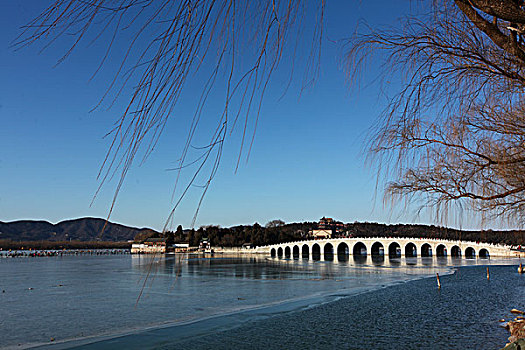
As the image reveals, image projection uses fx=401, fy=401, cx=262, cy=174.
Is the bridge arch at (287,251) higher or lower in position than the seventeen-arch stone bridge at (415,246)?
lower

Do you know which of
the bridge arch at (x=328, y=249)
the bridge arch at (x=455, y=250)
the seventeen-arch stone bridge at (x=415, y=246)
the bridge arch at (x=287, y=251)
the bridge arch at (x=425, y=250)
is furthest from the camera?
the bridge arch at (x=328, y=249)

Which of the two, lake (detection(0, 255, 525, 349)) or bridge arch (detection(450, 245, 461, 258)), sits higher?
lake (detection(0, 255, 525, 349))

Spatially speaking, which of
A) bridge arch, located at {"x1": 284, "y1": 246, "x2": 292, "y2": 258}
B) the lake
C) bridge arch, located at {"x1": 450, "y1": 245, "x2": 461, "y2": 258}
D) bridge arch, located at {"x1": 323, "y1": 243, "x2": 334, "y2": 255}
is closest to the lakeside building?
bridge arch, located at {"x1": 323, "y1": 243, "x2": 334, "y2": 255}

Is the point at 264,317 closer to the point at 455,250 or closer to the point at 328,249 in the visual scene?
the point at 455,250

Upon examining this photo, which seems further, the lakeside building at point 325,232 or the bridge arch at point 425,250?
the lakeside building at point 325,232

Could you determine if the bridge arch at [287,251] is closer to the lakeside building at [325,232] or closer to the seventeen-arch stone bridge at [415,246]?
the seventeen-arch stone bridge at [415,246]

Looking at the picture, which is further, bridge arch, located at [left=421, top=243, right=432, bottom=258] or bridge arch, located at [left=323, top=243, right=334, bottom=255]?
bridge arch, located at [left=323, top=243, right=334, bottom=255]

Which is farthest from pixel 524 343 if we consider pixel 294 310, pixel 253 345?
pixel 294 310

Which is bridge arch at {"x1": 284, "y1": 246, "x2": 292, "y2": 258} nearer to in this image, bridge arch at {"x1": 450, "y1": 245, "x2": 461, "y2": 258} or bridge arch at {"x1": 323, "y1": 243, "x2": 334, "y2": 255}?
bridge arch at {"x1": 323, "y1": 243, "x2": 334, "y2": 255}

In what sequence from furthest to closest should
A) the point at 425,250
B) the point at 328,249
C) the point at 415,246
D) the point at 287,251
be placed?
the point at 328,249 → the point at 287,251 → the point at 425,250 → the point at 415,246

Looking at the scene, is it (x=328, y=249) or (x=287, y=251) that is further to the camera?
(x=328, y=249)

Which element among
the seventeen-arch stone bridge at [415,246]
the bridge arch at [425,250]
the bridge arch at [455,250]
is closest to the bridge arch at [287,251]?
the seventeen-arch stone bridge at [415,246]

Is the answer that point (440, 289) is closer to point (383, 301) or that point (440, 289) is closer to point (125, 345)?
point (383, 301)

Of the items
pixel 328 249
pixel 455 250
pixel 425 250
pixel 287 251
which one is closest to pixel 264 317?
pixel 455 250
